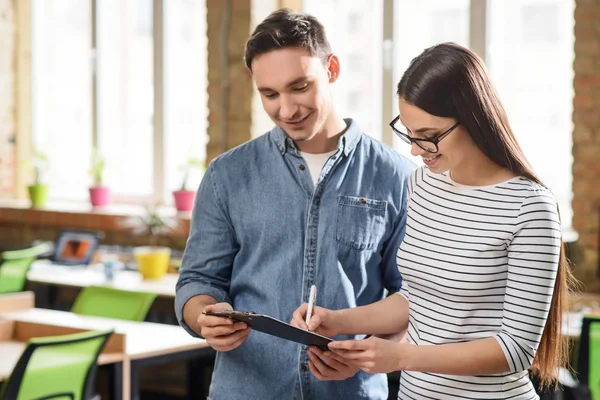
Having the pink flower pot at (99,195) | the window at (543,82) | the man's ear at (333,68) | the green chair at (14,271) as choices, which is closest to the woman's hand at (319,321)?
the man's ear at (333,68)

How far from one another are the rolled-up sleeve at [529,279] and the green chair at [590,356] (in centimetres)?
219

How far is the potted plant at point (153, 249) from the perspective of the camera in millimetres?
5742

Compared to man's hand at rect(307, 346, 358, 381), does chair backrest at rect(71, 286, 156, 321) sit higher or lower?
lower

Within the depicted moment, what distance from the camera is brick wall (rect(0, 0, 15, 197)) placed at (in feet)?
25.5

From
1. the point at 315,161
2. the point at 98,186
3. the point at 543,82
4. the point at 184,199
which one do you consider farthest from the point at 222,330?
the point at 98,186

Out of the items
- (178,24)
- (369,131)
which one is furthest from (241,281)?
(178,24)

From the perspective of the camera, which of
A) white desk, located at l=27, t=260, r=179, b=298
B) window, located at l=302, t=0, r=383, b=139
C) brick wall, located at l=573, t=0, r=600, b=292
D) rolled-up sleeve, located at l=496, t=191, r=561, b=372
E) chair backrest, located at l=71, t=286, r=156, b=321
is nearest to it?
rolled-up sleeve, located at l=496, t=191, r=561, b=372

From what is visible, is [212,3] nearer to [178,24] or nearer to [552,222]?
[178,24]

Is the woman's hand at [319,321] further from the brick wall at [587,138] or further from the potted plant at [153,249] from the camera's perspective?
the potted plant at [153,249]

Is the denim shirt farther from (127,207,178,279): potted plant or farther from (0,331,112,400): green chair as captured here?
(127,207,178,279): potted plant

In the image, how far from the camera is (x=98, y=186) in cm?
715

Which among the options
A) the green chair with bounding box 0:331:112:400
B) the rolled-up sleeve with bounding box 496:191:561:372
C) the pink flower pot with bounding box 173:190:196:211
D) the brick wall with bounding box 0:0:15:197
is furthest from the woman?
the brick wall with bounding box 0:0:15:197

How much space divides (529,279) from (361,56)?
463 centimetres

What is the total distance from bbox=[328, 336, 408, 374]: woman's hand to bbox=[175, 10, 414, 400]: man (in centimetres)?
33
